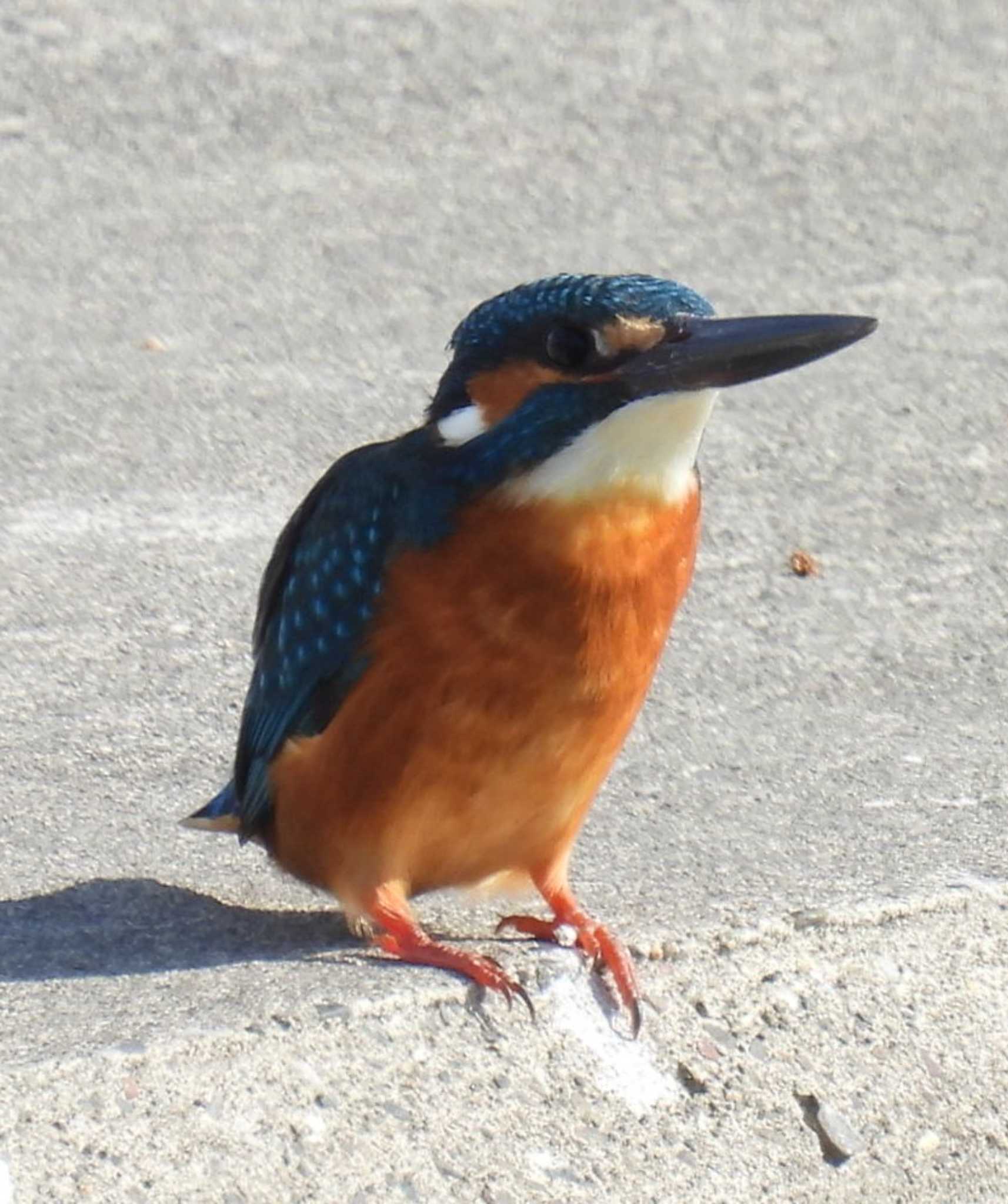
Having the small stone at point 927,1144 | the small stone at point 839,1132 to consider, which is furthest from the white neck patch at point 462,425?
the small stone at point 927,1144

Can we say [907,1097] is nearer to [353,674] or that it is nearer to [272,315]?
[353,674]

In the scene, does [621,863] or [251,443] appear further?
[251,443]

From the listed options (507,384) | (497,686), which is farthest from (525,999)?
(507,384)

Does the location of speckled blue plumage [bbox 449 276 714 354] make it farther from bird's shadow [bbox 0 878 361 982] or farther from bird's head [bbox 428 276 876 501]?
bird's shadow [bbox 0 878 361 982]

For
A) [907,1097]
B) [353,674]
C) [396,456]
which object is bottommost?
[907,1097]

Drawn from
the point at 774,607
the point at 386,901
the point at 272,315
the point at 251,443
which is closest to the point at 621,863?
the point at 386,901
